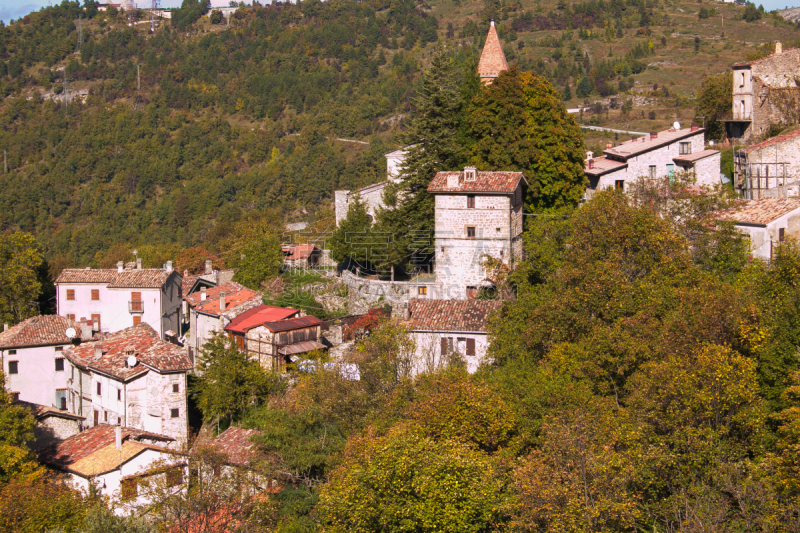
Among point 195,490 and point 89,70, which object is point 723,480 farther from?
point 89,70

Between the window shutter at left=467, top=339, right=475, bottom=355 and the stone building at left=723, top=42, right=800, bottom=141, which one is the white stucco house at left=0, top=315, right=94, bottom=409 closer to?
the window shutter at left=467, top=339, right=475, bottom=355

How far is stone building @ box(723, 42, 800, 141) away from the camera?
44250 millimetres

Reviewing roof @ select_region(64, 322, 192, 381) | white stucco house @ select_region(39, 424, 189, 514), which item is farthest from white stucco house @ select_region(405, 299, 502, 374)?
roof @ select_region(64, 322, 192, 381)

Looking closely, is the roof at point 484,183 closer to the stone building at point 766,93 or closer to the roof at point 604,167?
the roof at point 604,167

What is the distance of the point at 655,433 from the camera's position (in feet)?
72.3

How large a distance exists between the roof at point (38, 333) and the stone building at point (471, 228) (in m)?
19.3

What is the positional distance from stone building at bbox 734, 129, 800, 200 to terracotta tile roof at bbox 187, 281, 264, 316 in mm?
25341

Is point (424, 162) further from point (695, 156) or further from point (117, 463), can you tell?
point (117, 463)

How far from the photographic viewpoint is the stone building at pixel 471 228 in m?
35.9

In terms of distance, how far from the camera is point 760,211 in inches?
1314

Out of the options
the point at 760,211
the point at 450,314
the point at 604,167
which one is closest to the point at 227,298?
the point at 450,314

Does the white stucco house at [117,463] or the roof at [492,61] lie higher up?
the roof at [492,61]

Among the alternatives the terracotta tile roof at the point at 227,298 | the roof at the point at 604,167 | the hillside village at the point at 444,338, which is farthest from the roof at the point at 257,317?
the roof at the point at 604,167

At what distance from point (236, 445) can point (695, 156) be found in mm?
27326
